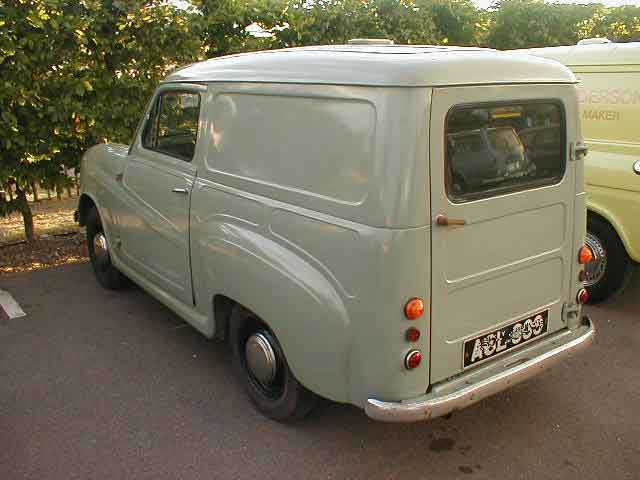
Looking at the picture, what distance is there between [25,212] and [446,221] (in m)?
5.31

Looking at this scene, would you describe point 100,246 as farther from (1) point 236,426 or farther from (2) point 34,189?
(1) point 236,426

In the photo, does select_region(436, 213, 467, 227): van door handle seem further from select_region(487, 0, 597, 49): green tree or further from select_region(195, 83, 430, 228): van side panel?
select_region(487, 0, 597, 49): green tree

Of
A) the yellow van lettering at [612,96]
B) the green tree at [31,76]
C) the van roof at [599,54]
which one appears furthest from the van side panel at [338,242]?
the green tree at [31,76]

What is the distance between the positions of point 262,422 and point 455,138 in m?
1.93

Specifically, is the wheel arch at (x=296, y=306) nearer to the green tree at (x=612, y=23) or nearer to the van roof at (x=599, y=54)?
the van roof at (x=599, y=54)

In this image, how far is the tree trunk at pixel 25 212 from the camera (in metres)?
6.34

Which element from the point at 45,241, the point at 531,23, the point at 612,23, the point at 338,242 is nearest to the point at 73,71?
the point at 45,241

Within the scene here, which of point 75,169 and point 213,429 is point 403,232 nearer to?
point 213,429

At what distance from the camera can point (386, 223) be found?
8.64 feet

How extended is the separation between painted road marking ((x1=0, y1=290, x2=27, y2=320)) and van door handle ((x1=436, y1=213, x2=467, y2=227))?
152 inches

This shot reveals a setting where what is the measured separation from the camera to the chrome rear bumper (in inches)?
107

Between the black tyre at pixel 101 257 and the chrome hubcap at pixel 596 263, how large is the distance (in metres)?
4.01

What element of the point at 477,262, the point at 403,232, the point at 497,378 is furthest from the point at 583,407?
the point at 403,232

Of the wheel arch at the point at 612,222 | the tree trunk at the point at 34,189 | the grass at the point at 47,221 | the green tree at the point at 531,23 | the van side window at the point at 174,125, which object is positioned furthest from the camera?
the green tree at the point at 531,23
